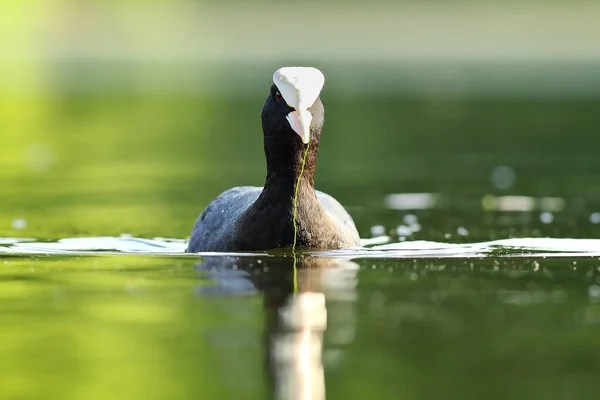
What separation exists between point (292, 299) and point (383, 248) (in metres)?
2.38

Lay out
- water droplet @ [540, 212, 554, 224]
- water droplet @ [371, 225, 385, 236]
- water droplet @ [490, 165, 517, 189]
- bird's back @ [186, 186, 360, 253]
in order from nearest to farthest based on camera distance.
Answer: bird's back @ [186, 186, 360, 253] → water droplet @ [371, 225, 385, 236] → water droplet @ [540, 212, 554, 224] → water droplet @ [490, 165, 517, 189]

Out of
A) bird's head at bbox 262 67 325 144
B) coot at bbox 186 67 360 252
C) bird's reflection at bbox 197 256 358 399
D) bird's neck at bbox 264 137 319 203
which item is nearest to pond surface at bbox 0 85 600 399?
bird's reflection at bbox 197 256 358 399

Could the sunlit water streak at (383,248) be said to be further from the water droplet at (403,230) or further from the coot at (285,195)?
the water droplet at (403,230)

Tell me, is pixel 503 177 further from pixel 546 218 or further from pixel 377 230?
pixel 377 230

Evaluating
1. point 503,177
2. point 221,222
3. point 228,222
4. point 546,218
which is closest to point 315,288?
point 228,222

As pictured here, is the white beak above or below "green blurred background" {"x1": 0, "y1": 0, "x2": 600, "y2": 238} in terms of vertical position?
below

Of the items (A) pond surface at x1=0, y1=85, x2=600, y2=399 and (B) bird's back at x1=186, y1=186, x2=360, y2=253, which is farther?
(B) bird's back at x1=186, y1=186, x2=360, y2=253

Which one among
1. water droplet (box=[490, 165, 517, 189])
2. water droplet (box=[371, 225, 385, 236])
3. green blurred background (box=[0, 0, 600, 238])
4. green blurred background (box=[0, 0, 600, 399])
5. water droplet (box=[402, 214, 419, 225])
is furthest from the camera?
water droplet (box=[490, 165, 517, 189])

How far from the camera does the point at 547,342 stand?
6180mm

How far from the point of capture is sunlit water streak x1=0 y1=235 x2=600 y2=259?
8.99 meters

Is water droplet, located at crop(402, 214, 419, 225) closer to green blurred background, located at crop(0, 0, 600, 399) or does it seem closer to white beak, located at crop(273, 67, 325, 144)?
green blurred background, located at crop(0, 0, 600, 399)

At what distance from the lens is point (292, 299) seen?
7.27 meters

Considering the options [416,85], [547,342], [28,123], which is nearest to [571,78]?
[416,85]

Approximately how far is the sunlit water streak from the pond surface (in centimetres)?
2
